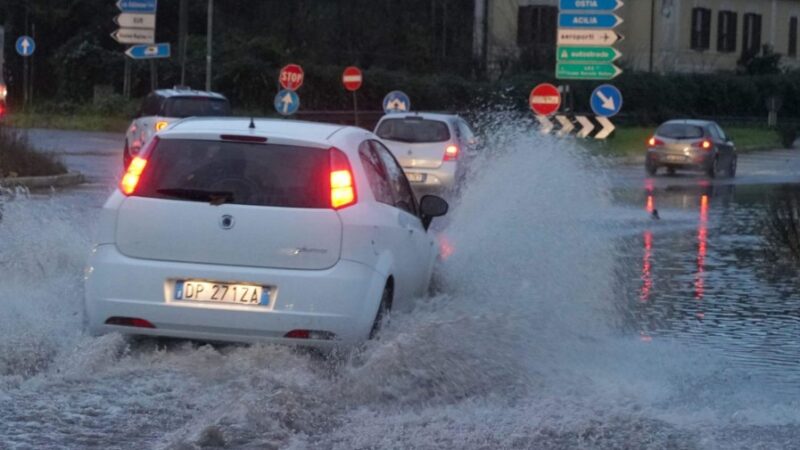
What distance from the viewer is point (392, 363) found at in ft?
28.0

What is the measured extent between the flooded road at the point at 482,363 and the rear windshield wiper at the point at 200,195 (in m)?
0.90

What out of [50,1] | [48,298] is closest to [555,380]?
[48,298]

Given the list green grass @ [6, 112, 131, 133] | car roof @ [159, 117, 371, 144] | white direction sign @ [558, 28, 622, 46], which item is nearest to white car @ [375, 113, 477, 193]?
white direction sign @ [558, 28, 622, 46]

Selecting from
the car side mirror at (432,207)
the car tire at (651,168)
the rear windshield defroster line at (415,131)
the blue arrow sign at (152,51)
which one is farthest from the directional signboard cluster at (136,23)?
the car side mirror at (432,207)

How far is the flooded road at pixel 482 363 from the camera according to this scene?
24.8 feet

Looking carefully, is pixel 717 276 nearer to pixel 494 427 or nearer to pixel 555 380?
pixel 555 380

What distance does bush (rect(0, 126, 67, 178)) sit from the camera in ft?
83.9

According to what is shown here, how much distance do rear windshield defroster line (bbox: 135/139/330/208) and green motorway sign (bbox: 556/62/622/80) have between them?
18791 millimetres

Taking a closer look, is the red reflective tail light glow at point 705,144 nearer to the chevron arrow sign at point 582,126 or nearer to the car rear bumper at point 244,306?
the chevron arrow sign at point 582,126

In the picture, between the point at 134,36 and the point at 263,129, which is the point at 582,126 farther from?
the point at 134,36

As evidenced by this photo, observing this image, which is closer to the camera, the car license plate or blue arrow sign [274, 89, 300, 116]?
the car license plate

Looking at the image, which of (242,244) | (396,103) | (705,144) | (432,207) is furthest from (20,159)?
(705,144)

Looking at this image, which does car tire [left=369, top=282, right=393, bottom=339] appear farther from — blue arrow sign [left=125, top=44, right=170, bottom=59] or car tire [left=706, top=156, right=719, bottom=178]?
blue arrow sign [left=125, top=44, right=170, bottom=59]

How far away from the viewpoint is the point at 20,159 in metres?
26.0
